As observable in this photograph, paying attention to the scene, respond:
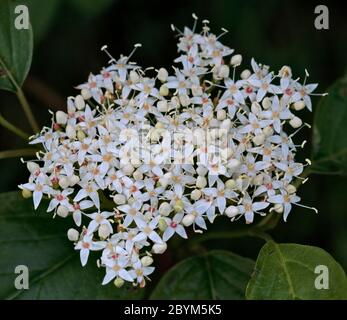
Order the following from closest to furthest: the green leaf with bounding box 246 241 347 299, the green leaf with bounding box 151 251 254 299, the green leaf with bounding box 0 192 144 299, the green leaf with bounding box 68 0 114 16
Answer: the green leaf with bounding box 246 241 347 299 < the green leaf with bounding box 0 192 144 299 < the green leaf with bounding box 151 251 254 299 < the green leaf with bounding box 68 0 114 16

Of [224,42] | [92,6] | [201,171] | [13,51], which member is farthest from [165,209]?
[224,42]

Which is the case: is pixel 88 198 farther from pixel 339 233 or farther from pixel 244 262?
pixel 339 233

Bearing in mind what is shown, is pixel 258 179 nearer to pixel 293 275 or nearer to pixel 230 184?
pixel 230 184

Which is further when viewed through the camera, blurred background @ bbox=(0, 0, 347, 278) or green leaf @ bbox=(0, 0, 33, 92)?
blurred background @ bbox=(0, 0, 347, 278)

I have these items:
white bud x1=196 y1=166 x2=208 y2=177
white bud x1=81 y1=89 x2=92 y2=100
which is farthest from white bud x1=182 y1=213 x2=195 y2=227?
white bud x1=81 y1=89 x2=92 y2=100

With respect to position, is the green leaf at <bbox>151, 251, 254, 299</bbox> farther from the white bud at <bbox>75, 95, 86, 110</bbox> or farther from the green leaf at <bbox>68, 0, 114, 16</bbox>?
the green leaf at <bbox>68, 0, 114, 16</bbox>

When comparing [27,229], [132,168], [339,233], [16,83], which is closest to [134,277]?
[132,168]
